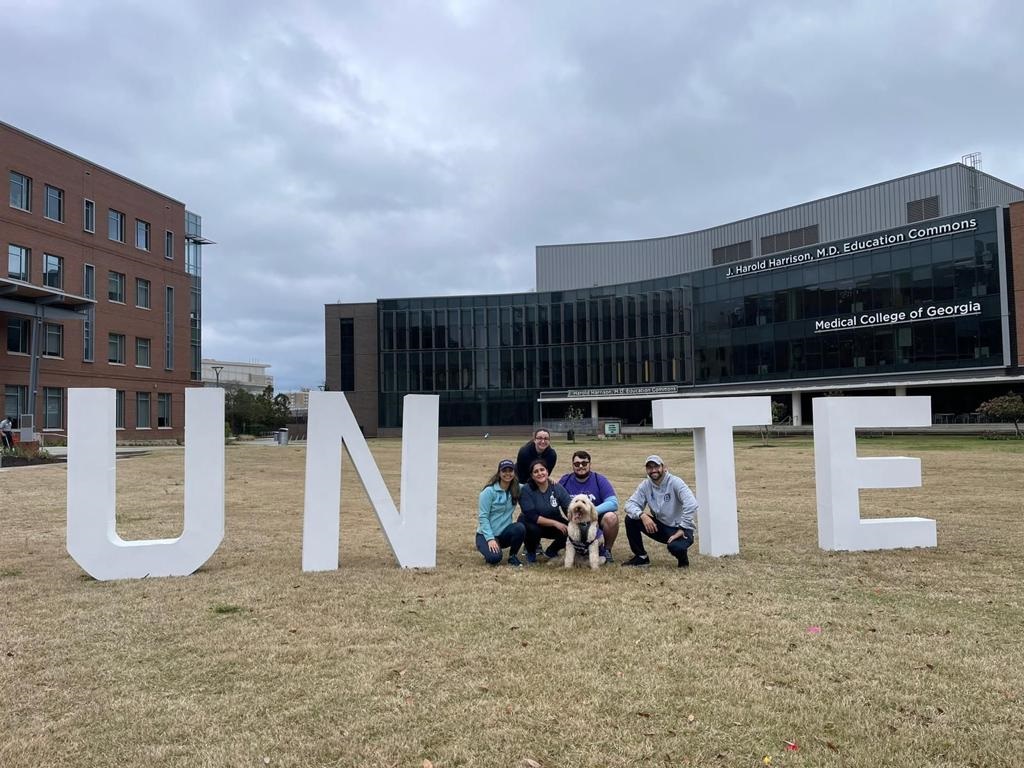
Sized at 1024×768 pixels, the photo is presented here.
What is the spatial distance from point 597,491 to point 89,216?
4287 cm

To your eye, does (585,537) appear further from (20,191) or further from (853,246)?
(853,246)

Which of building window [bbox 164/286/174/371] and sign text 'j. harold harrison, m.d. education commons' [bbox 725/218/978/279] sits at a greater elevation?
sign text 'j. harold harrison, m.d. education commons' [bbox 725/218/978/279]

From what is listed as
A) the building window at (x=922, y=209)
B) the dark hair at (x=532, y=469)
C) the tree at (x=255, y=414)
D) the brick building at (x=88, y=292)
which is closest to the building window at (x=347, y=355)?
the tree at (x=255, y=414)

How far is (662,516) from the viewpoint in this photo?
25.7 ft

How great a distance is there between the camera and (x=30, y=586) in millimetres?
6898

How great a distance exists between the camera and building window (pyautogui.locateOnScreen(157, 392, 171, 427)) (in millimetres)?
46562

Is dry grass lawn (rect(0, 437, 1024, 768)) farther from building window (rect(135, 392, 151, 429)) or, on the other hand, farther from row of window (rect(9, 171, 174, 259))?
building window (rect(135, 392, 151, 429))

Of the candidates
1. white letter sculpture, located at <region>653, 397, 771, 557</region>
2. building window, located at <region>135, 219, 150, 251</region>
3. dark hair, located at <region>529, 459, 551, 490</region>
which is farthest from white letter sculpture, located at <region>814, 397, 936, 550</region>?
building window, located at <region>135, 219, 150, 251</region>

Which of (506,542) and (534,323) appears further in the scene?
(534,323)

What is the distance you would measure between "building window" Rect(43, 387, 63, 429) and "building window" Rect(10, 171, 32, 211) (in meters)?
9.52

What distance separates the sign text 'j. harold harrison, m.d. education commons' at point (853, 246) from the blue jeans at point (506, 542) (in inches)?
1727

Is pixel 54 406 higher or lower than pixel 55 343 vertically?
lower

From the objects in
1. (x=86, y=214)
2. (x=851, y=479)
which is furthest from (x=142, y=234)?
(x=851, y=479)

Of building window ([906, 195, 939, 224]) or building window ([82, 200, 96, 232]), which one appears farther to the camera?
building window ([906, 195, 939, 224])
